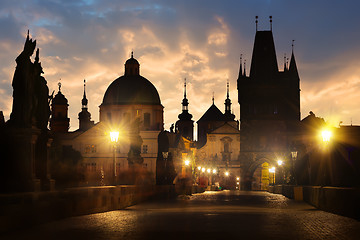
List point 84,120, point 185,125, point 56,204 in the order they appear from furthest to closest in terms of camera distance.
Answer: point 185,125
point 84,120
point 56,204

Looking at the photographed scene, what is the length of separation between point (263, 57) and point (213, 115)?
184 ft

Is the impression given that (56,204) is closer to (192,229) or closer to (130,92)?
(192,229)

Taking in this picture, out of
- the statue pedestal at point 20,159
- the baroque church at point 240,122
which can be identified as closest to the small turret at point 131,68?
the baroque church at point 240,122

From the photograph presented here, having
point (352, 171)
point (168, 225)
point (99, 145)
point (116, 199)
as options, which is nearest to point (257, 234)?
point (168, 225)

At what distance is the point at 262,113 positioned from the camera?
120125mm

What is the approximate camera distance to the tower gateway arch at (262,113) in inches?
4700

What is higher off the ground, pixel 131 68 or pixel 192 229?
pixel 131 68

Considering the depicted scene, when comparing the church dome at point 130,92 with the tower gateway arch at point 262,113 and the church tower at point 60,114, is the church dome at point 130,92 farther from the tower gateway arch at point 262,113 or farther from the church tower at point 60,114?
the tower gateway arch at point 262,113

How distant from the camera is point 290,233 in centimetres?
1381

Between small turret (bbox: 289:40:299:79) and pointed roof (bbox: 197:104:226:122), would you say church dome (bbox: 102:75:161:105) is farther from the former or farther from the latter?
pointed roof (bbox: 197:104:226:122)

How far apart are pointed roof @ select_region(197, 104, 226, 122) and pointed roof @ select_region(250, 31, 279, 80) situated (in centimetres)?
5212

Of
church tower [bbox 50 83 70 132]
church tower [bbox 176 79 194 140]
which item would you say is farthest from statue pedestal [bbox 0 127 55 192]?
church tower [bbox 176 79 194 140]

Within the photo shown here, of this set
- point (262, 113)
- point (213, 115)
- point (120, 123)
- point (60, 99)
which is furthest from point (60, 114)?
point (213, 115)

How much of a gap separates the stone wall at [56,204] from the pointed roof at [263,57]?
9235 centimetres
